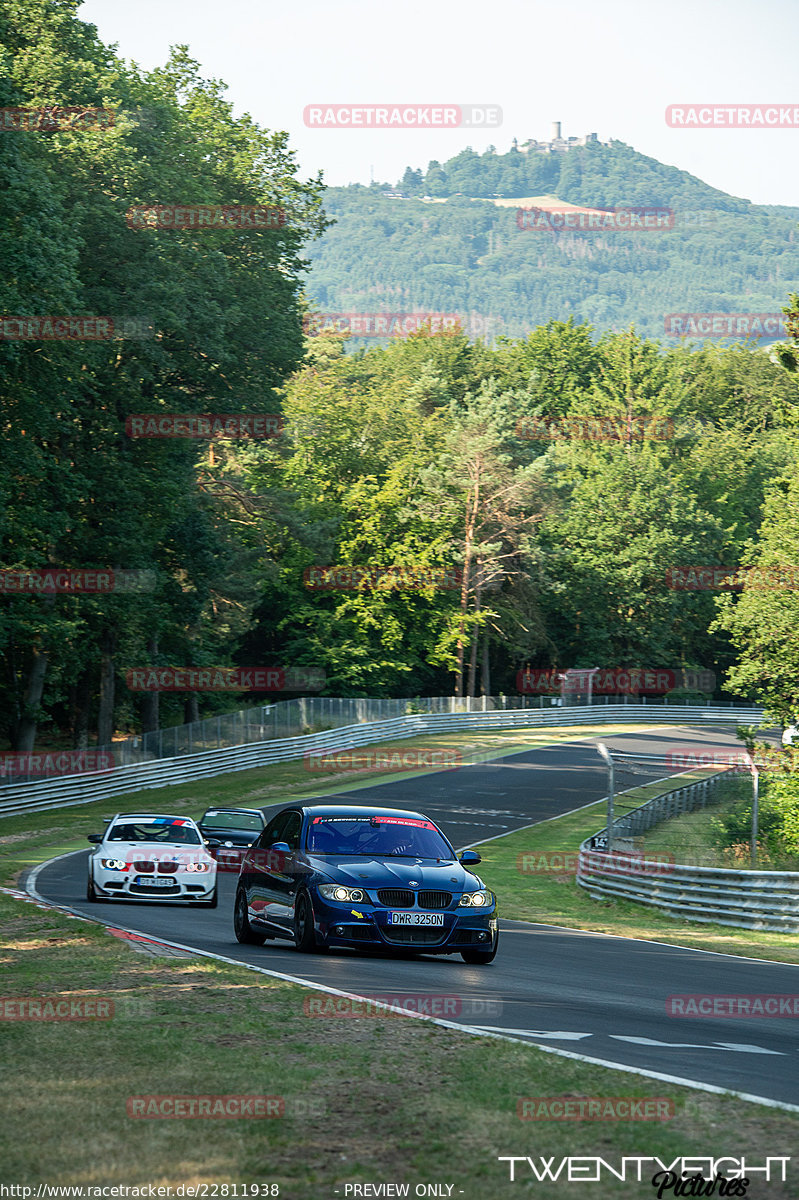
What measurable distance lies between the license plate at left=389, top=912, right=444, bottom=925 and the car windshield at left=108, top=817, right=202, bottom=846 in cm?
730

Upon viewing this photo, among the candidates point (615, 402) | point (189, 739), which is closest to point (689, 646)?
point (615, 402)

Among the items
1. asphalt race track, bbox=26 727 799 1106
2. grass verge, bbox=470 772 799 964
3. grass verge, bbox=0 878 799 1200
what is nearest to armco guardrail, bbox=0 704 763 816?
grass verge, bbox=470 772 799 964

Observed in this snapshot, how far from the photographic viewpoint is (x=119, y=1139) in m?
5.91

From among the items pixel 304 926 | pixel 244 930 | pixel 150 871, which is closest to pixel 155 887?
pixel 150 871

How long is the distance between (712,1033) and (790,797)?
2495 centimetres

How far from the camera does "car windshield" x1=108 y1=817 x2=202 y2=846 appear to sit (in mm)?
19828

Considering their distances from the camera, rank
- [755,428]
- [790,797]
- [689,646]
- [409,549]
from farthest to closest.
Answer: [755,428]
[689,646]
[409,549]
[790,797]

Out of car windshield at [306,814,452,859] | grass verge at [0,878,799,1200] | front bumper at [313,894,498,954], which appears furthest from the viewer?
car windshield at [306,814,452,859]

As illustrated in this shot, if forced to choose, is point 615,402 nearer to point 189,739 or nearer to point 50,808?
point 189,739

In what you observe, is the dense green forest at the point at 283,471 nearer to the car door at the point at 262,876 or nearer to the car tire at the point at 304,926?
the car door at the point at 262,876

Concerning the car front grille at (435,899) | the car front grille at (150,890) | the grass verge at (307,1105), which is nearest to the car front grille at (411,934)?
the car front grille at (435,899)

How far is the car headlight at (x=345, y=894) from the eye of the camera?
1296 centimetres

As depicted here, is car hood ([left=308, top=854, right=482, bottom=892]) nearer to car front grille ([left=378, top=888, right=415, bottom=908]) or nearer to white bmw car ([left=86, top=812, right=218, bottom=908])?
car front grille ([left=378, top=888, right=415, bottom=908])

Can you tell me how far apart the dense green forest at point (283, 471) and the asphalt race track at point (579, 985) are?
18365 millimetres
